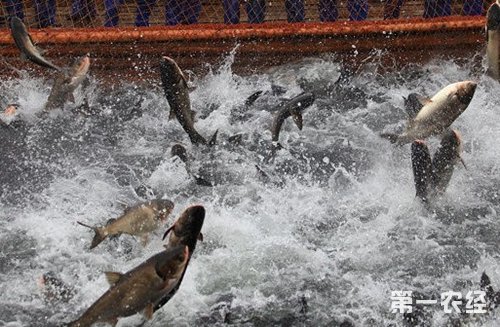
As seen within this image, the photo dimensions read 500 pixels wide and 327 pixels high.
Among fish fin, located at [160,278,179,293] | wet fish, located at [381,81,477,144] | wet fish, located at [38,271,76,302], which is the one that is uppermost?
fish fin, located at [160,278,179,293]

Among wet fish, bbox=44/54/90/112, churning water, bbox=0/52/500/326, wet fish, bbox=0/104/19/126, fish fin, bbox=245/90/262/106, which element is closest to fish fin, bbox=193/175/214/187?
churning water, bbox=0/52/500/326

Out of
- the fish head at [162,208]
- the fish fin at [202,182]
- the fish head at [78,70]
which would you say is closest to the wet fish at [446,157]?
the fish fin at [202,182]

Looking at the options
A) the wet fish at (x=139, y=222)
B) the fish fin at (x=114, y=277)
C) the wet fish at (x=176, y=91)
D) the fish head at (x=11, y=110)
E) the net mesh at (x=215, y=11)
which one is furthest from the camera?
the net mesh at (x=215, y=11)

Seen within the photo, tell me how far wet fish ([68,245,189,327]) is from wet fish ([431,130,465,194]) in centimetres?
216

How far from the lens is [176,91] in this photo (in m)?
5.70

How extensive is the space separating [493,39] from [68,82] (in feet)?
11.4

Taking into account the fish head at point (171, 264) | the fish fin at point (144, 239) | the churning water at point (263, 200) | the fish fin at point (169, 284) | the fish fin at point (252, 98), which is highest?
the fish head at point (171, 264)

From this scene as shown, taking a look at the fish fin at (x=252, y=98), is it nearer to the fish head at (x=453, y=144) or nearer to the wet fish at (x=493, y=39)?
the wet fish at (x=493, y=39)

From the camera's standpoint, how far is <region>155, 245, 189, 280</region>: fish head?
3711mm

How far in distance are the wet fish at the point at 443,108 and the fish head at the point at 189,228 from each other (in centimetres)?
206

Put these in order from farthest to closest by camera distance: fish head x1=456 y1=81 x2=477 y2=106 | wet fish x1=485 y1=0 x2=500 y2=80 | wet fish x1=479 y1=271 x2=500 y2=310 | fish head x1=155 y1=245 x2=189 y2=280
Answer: wet fish x1=485 y1=0 x2=500 y2=80
fish head x1=456 y1=81 x2=477 y2=106
wet fish x1=479 y1=271 x2=500 y2=310
fish head x1=155 y1=245 x2=189 y2=280

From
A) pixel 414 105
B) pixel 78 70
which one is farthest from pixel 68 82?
pixel 414 105

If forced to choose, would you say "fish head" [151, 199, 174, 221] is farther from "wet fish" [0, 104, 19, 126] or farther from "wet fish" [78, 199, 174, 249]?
"wet fish" [0, 104, 19, 126]

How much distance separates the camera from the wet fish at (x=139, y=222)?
16.1 ft
